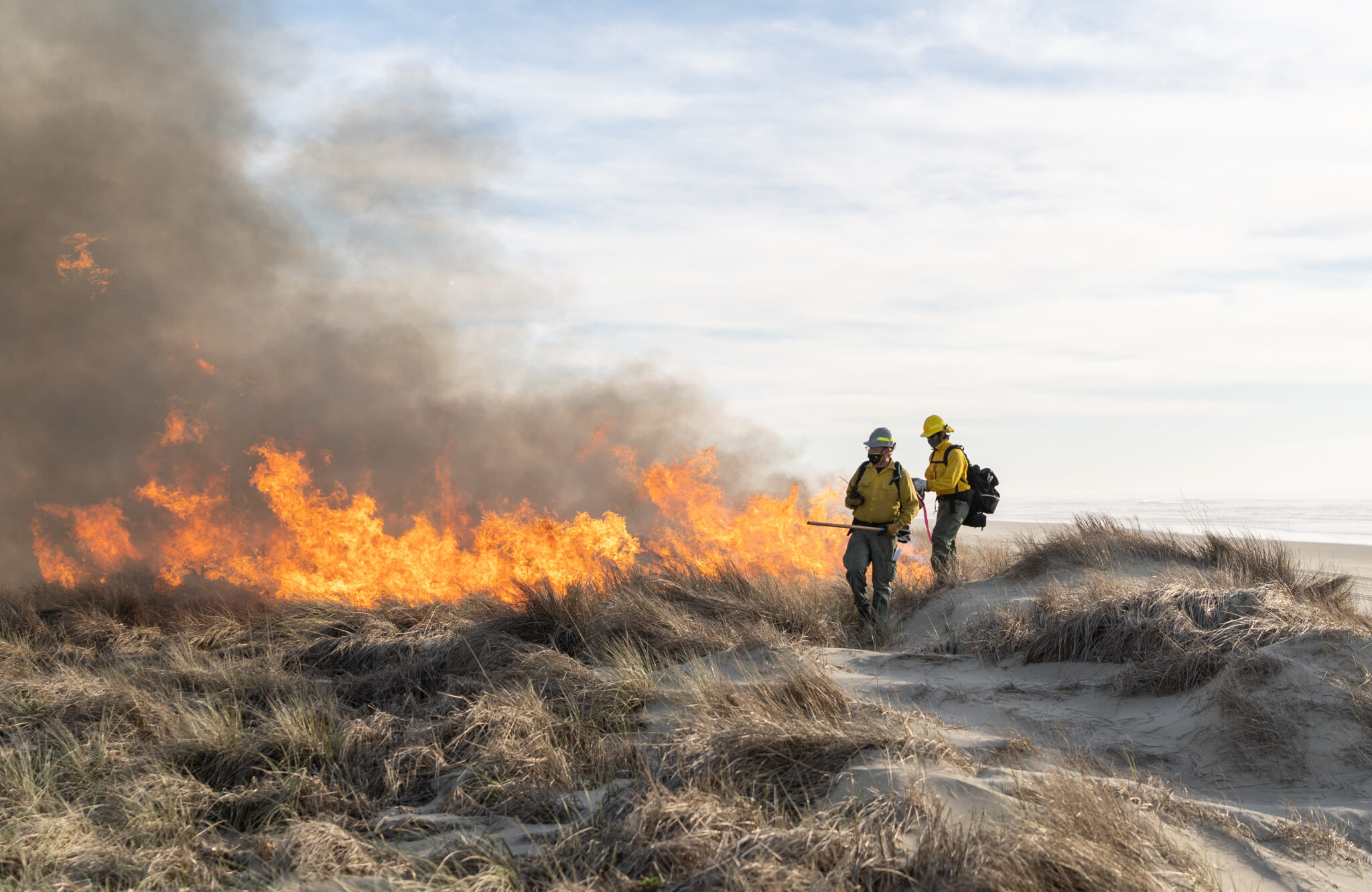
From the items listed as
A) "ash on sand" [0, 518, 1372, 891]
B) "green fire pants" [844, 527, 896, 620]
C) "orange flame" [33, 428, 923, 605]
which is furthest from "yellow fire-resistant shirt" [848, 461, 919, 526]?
"orange flame" [33, 428, 923, 605]

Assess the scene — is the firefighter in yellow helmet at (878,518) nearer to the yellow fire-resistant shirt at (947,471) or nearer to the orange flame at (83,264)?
the yellow fire-resistant shirt at (947,471)

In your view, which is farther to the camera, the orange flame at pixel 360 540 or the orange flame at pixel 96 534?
the orange flame at pixel 96 534

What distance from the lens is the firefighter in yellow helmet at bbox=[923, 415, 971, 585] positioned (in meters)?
11.0

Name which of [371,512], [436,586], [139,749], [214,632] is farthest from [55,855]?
[371,512]

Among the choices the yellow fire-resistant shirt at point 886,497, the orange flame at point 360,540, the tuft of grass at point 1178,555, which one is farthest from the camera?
the orange flame at point 360,540

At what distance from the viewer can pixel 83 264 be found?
1620 cm

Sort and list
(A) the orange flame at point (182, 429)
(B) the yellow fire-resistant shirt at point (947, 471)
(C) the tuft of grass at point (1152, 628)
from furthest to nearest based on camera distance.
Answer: (A) the orange flame at point (182, 429) < (B) the yellow fire-resistant shirt at point (947, 471) < (C) the tuft of grass at point (1152, 628)

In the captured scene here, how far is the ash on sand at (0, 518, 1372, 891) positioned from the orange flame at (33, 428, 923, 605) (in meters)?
3.75

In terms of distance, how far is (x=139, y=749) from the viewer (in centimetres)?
528

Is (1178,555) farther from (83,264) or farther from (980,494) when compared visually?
(83,264)

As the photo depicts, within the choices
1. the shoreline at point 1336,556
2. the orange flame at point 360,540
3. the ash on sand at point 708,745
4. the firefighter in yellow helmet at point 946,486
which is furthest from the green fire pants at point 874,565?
the shoreline at point 1336,556

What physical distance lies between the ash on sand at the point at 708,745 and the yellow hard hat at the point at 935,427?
2644 millimetres

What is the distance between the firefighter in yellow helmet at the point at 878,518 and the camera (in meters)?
9.07

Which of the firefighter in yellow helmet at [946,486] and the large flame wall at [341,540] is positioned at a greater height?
the firefighter in yellow helmet at [946,486]
